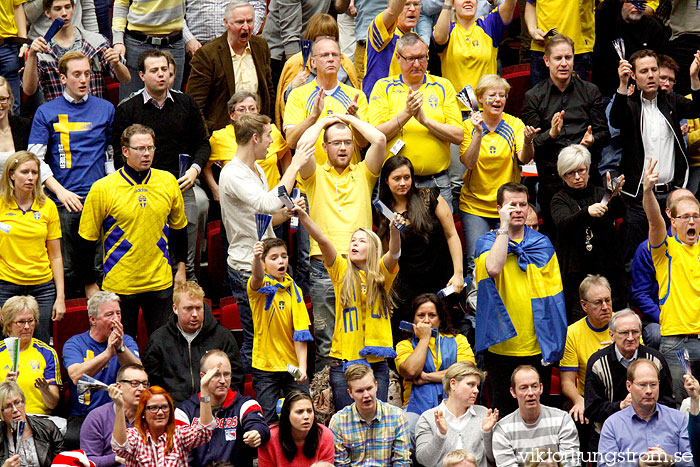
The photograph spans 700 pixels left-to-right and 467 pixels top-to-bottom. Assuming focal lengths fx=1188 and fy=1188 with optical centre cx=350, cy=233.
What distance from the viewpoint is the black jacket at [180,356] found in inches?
278

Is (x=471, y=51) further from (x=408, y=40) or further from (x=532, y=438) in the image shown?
(x=532, y=438)

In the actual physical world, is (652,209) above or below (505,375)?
above

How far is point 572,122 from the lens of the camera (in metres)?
8.48

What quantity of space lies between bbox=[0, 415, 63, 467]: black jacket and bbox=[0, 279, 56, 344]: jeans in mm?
805

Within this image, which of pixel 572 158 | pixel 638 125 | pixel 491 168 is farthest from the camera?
pixel 638 125

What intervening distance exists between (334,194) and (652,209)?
202 centimetres

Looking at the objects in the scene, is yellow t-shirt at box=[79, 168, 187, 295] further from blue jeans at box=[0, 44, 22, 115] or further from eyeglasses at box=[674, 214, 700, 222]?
eyeglasses at box=[674, 214, 700, 222]

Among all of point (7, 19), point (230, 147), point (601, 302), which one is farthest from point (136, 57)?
point (601, 302)

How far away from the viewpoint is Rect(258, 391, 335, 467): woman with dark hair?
662 centimetres

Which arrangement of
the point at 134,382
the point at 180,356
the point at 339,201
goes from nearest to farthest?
1. the point at 134,382
2. the point at 180,356
3. the point at 339,201

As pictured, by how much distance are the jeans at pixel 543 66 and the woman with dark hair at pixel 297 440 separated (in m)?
3.95

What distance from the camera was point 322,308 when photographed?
7625 millimetres

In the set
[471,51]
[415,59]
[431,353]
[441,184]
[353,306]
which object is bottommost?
[431,353]

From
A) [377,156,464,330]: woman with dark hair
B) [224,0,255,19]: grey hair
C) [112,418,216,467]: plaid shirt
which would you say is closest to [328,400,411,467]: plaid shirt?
[112,418,216,467]: plaid shirt
